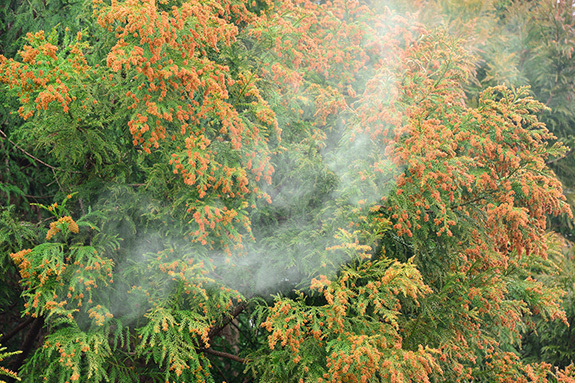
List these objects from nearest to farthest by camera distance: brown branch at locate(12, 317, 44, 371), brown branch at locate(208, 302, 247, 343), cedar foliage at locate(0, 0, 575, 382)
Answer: cedar foliage at locate(0, 0, 575, 382)
brown branch at locate(12, 317, 44, 371)
brown branch at locate(208, 302, 247, 343)

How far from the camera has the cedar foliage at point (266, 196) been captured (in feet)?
14.7

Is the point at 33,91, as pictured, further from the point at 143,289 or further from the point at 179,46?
the point at 143,289

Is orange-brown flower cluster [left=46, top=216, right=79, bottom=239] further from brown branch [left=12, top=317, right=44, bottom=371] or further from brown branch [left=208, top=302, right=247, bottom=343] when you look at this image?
brown branch [left=208, top=302, right=247, bottom=343]

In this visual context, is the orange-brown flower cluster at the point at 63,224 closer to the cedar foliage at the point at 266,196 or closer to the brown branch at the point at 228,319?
the cedar foliage at the point at 266,196

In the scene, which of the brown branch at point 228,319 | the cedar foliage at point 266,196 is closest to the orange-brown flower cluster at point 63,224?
the cedar foliage at point 266,196

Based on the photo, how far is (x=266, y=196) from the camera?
16.1ft

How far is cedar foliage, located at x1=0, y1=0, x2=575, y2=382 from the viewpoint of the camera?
14.7 feet

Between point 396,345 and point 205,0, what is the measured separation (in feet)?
10.8

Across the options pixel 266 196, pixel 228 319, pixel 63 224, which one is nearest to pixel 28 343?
pixel 63 224

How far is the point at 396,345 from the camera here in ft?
14.1

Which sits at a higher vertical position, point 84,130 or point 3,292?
point 84,130

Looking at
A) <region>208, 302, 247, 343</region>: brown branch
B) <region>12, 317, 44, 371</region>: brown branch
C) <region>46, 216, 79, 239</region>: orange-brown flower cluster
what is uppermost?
<region>46, 216, 79, 239</region>: orange-brown flower cluster

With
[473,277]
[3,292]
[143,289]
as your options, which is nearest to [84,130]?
[143,289]

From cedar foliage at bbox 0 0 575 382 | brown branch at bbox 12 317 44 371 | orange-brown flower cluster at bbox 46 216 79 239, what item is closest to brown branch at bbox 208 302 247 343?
cedar foliage at bbox 0 0 575 382
